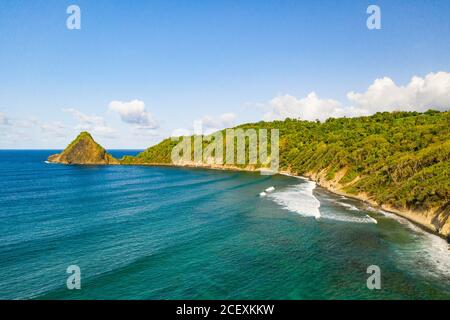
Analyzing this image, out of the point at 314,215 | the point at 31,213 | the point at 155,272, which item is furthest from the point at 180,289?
the point at 31,213

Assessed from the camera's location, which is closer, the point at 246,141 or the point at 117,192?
the point at 117,192

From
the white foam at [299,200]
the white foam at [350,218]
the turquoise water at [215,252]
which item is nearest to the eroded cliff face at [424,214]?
the turquoise water at [215,252]

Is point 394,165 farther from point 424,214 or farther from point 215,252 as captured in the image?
point 215,252

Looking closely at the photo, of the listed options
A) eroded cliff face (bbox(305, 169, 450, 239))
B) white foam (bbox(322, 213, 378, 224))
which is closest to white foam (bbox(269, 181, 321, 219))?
white foam (bbox(322, 213, 378, 224))

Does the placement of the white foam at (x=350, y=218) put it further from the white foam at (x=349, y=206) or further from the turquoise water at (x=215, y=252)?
the white foam at (x=349, y=206)

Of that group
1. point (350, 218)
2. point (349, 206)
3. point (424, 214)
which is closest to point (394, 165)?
point (349, 206)
